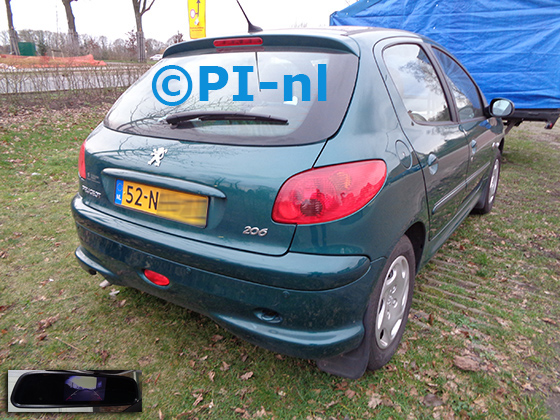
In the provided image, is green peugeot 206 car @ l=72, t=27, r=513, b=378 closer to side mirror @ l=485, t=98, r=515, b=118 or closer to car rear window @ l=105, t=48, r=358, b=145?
car rear window @ l=105, t=48, r=358, b=145

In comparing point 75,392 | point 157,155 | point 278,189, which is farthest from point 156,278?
point 278,189

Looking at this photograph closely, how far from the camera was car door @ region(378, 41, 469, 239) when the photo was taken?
214 cm

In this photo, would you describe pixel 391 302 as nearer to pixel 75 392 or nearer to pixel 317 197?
pixel 317 197

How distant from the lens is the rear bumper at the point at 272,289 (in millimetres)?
1613

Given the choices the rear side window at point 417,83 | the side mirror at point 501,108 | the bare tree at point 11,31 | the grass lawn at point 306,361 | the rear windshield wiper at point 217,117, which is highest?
the bare tree at point 11,31

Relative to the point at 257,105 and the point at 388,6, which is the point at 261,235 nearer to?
the point at 257,105

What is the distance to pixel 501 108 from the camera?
362 cm

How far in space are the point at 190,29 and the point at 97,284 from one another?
6960 millimetres

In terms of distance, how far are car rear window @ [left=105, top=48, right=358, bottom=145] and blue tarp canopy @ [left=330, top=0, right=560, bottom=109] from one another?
6.36 m

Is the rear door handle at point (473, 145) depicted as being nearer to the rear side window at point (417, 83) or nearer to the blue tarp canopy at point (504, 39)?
the rear side window at point (417, 83)

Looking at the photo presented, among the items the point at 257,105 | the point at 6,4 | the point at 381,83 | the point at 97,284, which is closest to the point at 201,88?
the point at 257,105

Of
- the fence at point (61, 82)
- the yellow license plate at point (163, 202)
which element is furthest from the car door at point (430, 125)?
the fence at point (61, 82)

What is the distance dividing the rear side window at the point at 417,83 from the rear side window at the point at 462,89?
31cm

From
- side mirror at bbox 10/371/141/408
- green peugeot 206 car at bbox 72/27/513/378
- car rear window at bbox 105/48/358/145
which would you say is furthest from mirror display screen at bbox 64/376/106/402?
car rear window at bbox 105/48/358/145
